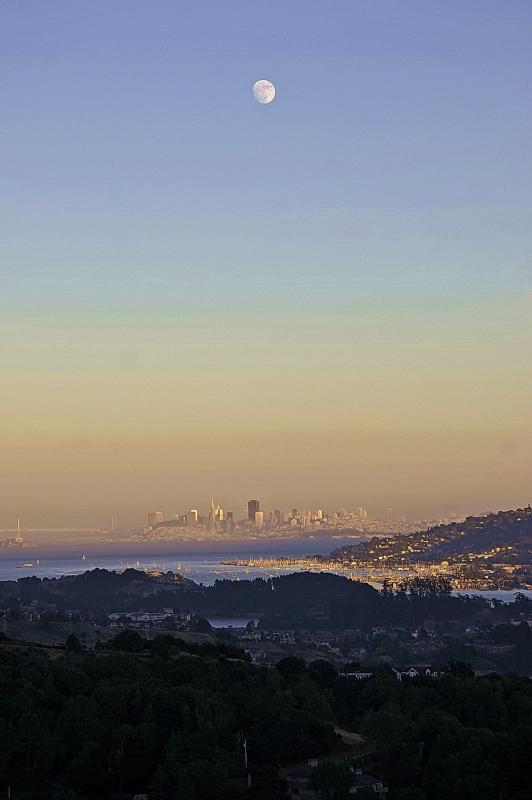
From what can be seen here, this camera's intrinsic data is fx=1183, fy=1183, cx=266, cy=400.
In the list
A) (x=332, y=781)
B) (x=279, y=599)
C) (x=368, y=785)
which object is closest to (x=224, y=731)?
(x=332, y=781)

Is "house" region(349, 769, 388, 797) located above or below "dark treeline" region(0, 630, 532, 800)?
below

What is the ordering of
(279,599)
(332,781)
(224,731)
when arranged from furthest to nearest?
1. (279,599)
2. (224,731)
3. (332,781)

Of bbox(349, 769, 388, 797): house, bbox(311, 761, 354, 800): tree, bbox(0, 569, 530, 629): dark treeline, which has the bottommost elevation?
bbox(349, 769, 388, 797): house

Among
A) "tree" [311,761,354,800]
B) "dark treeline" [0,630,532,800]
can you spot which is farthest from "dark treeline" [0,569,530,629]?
"tree" [311,761,354,800]

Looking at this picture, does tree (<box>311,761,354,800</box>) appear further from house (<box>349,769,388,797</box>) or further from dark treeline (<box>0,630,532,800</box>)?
house (<box>349,769,388,797</box>)

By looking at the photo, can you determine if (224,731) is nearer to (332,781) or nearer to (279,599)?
(332,781)

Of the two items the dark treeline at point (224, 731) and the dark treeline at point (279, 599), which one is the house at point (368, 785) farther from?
the dark treeline at point (279, 599)

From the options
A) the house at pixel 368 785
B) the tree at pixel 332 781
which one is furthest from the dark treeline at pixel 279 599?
the tree at pixel 332 781

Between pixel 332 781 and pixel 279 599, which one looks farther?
pixel 279 599

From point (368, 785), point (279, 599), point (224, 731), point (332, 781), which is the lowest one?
point (368, 785)
